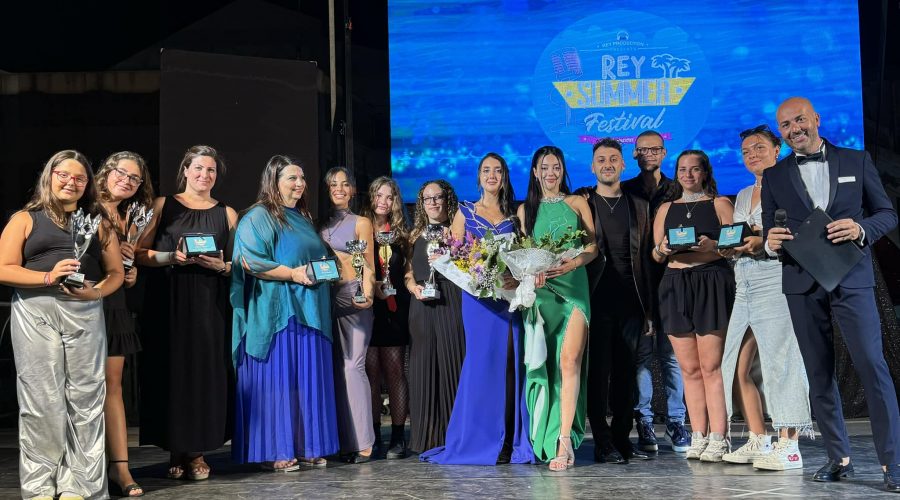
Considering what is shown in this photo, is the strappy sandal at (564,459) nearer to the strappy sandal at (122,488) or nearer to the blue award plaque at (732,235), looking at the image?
the blue award plaque at (732,235)

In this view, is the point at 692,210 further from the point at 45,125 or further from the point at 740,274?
the point at 45,125

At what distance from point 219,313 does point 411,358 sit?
1.08 meters

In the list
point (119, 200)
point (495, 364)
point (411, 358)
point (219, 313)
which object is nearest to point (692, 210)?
point (495, 364)

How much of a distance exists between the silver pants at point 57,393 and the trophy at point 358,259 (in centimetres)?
135

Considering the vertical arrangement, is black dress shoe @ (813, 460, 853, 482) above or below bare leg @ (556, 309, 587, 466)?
below

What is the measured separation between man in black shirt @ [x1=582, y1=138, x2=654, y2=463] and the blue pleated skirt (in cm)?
137

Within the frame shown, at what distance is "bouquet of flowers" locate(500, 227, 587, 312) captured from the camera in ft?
14.2

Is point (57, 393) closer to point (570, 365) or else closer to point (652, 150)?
point (570, 365)

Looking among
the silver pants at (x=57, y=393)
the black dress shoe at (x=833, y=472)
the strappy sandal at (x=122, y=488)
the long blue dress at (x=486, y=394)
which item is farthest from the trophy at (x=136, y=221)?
the black dress shoe at (x=833, y=472)

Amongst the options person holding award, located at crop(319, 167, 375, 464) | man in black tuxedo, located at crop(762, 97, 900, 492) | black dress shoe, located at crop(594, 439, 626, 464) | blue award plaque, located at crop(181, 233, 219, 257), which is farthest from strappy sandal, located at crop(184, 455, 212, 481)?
man in black tuxedo, located at crop(762, 97, 900, 492)

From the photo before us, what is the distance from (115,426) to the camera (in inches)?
161

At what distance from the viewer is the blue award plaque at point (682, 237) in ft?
14.4

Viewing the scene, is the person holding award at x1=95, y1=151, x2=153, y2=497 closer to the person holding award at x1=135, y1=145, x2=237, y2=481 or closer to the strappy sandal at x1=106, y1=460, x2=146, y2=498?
the strappy sandal at x1=106, y1=460, x2=146, y2=498

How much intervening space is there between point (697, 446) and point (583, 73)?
315cm
